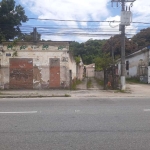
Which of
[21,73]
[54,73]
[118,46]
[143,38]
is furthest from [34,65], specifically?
[143,38]

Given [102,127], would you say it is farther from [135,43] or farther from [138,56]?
[135,43]

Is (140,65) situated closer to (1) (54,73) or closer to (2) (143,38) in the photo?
(1) (54,73)

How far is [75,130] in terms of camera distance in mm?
6070

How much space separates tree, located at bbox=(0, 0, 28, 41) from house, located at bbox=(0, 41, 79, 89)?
9.03m

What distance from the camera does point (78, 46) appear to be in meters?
66.1

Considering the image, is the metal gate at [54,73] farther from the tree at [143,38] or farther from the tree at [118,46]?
the tree at [143,38]

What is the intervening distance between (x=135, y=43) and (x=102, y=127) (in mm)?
47846

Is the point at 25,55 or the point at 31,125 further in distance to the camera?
the point at 25,55

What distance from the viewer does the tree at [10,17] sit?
26219 mm

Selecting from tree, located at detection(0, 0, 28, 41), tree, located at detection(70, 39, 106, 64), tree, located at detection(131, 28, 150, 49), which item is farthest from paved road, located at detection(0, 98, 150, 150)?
tree, located at detection(70, 39, 106, 64)

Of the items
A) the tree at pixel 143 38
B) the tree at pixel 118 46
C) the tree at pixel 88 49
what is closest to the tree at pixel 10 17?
the tree at pixel 118 46

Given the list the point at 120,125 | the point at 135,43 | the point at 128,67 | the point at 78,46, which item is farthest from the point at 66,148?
the point at 78,46

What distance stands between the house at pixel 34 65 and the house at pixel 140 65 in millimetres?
11802

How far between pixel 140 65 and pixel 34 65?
18507 millimetres
